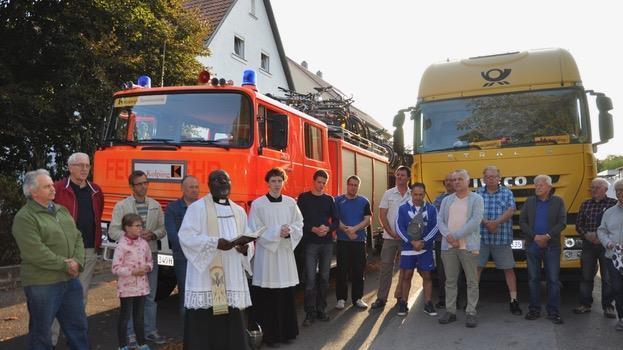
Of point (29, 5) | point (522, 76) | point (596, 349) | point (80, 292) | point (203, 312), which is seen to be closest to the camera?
point (203, 312)

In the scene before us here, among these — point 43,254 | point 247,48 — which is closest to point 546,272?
point 43,254

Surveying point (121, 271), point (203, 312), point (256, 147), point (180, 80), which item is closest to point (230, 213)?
point (203, 312)

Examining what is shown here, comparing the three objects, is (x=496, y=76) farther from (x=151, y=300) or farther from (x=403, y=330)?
(x=151, y=300)

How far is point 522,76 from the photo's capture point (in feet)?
24.9

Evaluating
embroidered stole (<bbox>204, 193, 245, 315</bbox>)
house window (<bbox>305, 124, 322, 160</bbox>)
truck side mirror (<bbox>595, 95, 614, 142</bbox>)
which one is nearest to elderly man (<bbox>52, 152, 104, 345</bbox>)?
embroidered stole (<bbox>204, 193, 245, 315</bbox>)

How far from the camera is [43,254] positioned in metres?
4.04

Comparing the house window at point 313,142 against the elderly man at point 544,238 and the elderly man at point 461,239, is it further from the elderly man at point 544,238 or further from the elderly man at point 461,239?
the elderly man at point 544,238

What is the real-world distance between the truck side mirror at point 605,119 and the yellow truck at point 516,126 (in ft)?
0.04

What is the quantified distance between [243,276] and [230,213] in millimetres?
521

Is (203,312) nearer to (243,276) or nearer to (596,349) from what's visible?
(243,276)

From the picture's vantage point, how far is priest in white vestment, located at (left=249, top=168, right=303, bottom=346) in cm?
529

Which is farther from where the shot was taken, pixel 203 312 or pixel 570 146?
pixel 570 146

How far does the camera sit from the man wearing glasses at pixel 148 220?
515 centimetres

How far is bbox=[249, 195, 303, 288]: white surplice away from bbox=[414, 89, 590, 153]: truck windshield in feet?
9.99
